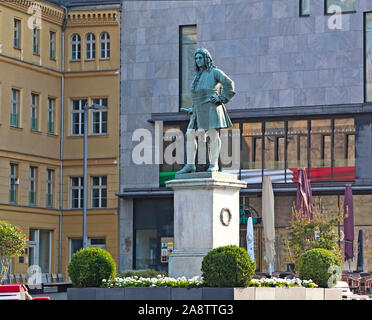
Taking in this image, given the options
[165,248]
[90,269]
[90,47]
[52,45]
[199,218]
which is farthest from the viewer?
[90,47]

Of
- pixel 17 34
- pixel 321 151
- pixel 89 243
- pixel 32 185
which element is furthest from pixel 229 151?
pixel 17 34

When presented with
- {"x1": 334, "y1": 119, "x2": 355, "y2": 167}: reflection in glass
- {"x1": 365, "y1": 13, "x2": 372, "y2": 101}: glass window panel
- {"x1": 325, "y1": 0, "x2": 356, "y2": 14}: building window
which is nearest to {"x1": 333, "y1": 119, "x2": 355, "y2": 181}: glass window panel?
{"x1": 334, "y1": 119, "x2": 355, "y2": 167}: reflection in glass

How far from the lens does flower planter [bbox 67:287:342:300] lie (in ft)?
73.3

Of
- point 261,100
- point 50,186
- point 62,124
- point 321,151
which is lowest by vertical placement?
point 50,186

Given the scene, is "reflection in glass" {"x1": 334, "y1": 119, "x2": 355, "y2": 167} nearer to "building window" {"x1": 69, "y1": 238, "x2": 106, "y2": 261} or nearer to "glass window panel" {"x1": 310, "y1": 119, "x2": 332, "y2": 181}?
"glass window panel" {"x1": 310, "y1": 119, "x2": 332, "y2": 181}

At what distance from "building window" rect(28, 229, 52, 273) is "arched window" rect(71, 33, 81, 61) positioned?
9.35 metres

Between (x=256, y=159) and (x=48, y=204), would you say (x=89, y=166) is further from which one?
(x=256, y=159)

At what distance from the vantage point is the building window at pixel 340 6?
171 ft

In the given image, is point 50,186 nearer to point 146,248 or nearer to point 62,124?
point 62,124

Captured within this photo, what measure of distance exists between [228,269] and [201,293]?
30.2 inches

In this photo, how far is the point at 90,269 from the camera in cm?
2464

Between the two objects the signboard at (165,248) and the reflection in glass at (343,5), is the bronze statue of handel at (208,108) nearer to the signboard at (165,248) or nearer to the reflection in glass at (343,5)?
the reflection in glass at (343,5)

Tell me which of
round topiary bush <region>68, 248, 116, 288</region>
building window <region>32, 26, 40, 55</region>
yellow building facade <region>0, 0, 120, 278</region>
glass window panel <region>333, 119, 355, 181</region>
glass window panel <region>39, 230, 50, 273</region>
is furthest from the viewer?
glass window panel <region>39, 230, 50, 273</region>

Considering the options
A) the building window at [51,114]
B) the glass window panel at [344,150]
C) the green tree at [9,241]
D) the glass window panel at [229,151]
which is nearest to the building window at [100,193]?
the building window at [51,114]
